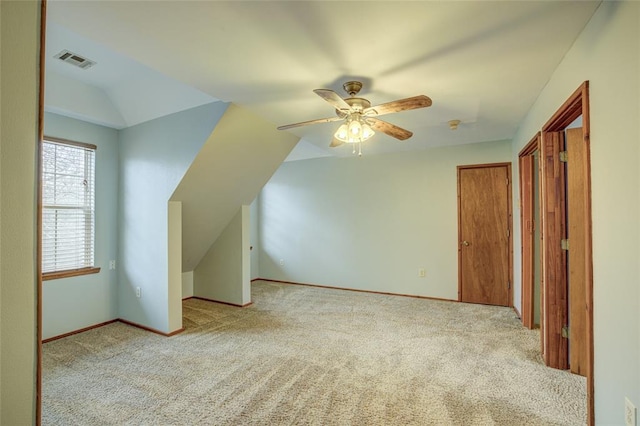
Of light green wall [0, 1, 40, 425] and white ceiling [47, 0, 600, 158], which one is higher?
white ceiling [47, 0, 600, 158]

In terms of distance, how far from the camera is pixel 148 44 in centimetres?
179

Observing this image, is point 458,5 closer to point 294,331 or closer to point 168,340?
point 294,331

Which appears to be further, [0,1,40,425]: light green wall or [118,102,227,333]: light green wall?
[118,102,227,333]: light green wall

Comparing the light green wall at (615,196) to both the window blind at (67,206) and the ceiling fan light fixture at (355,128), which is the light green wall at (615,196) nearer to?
the ceiling fan light fixture at (355,128)

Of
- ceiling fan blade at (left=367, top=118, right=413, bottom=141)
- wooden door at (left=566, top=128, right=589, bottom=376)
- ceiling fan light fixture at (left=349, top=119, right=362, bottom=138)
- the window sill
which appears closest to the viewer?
ceiling fan light fixture at (left=349, top=119, right=362, bottom=138)

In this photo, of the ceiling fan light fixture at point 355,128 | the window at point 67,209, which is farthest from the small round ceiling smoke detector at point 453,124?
the window at point 67,209

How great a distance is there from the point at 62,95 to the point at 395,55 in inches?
126

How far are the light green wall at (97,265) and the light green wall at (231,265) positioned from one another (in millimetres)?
1212

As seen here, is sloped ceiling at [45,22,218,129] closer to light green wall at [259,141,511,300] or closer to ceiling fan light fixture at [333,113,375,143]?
ceiling fan light fixture at [333,113,375,143]

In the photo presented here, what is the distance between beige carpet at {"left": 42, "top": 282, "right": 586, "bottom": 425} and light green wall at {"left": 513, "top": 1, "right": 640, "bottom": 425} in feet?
2.31

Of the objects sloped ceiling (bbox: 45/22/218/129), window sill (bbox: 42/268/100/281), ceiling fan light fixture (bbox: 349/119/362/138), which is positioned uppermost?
sloped ceiling (bbox: 45/22/218/129)

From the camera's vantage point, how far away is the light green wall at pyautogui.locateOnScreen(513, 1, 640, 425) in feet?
4.04

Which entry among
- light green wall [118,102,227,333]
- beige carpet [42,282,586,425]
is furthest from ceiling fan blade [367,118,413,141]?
beige carpet [42,282,586,425]

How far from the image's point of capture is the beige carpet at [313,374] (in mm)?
1906
